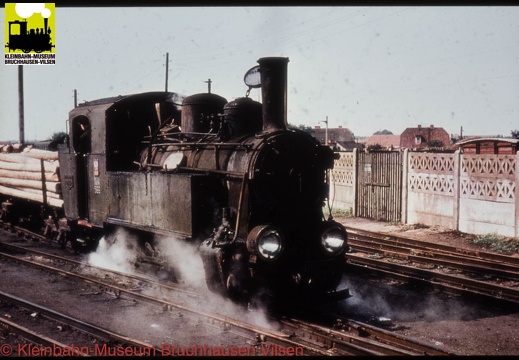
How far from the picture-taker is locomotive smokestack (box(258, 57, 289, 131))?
6852mm

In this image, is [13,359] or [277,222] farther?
[277,222]

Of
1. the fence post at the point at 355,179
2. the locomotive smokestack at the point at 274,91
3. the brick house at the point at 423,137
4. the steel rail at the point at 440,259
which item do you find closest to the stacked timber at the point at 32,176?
the locomotive smokestack at the point at 274,91

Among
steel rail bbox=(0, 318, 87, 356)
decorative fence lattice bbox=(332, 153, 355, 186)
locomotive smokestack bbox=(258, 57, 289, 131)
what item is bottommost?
steel rail bbox=(0, 318, 87, 356)

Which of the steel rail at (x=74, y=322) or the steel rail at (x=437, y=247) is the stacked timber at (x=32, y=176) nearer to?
the steel rail at (x=74, y=322)

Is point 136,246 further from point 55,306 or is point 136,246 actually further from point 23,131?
point 23,131

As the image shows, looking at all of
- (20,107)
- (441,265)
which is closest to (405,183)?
(441,265)

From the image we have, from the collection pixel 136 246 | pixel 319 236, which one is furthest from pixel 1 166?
pixel 319 236

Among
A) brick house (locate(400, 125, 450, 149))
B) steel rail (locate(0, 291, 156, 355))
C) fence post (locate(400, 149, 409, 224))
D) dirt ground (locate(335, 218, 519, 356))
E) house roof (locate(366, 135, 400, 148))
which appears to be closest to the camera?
steel rail (locate(0, 291, 156, 355))

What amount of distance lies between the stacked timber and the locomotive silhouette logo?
4.01m

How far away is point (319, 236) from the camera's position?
692 centimetres

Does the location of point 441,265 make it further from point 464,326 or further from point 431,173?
point 431,173

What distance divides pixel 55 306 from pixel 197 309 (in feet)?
7.37

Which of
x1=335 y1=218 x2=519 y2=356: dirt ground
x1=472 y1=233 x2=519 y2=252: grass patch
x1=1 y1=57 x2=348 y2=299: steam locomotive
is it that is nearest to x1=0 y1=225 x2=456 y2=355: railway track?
x1=1 y1=57 x2=348 y2=299: steam locomotive

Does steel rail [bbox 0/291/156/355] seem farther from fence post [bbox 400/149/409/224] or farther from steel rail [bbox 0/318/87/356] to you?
fence post [bbox 400/149/409/224]
